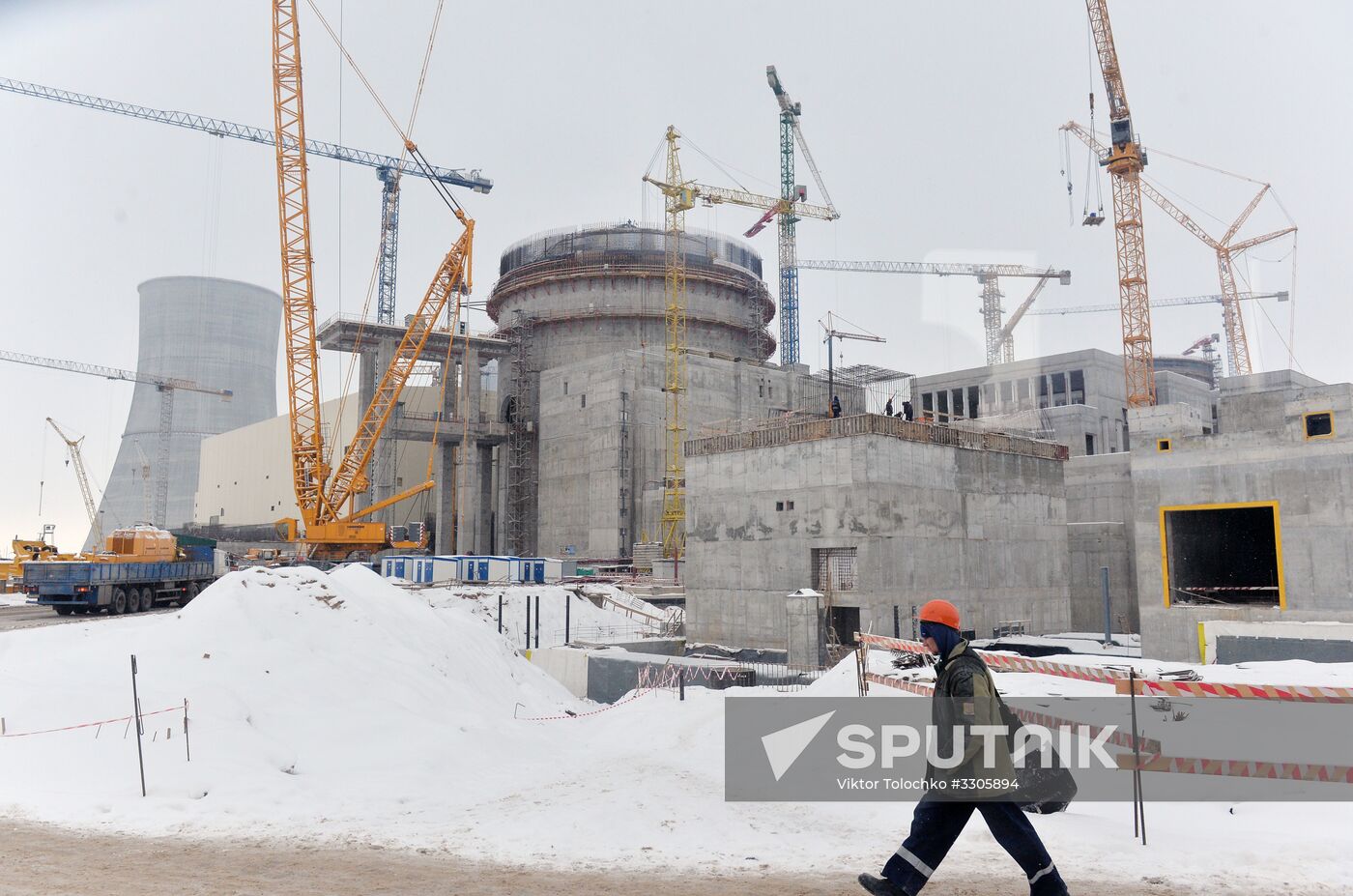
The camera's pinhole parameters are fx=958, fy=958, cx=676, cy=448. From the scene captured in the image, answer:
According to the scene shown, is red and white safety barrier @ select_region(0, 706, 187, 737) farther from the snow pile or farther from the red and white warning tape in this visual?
the red and white warning tape

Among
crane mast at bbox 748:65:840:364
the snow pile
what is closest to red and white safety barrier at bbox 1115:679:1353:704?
the snow pile

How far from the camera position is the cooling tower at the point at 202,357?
109 meters

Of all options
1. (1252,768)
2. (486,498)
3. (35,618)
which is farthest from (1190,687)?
(486,498)

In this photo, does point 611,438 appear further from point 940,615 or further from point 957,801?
point 957,801

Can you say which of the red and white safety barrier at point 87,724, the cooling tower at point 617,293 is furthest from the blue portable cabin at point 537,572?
the red and white safety barrier at point 87,724

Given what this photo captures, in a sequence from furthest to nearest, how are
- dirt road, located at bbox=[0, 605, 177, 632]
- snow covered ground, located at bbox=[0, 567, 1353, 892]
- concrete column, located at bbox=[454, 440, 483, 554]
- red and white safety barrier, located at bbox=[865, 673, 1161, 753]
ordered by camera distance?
concrete column, located at bbox=[454, 440, 483, 554] → dirt road, located at bbox=[0, 605, 177, 632] → red and white safety barrier, located at bbox=[865, 673, 1161, 753] → snow covered ground, located at bbox=[0, 567, 1353, 892]

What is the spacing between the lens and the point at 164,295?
109312 mm

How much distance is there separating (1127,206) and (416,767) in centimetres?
6327

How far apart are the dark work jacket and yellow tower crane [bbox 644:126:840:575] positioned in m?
44.8

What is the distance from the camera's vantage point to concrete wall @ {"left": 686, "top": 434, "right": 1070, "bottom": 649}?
32.5m

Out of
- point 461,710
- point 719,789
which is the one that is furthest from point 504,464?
point 719,789

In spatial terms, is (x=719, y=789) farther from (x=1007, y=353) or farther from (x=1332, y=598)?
(x=1007, y=353)

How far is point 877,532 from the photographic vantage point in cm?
3228

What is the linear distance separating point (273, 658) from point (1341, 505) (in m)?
27.5
